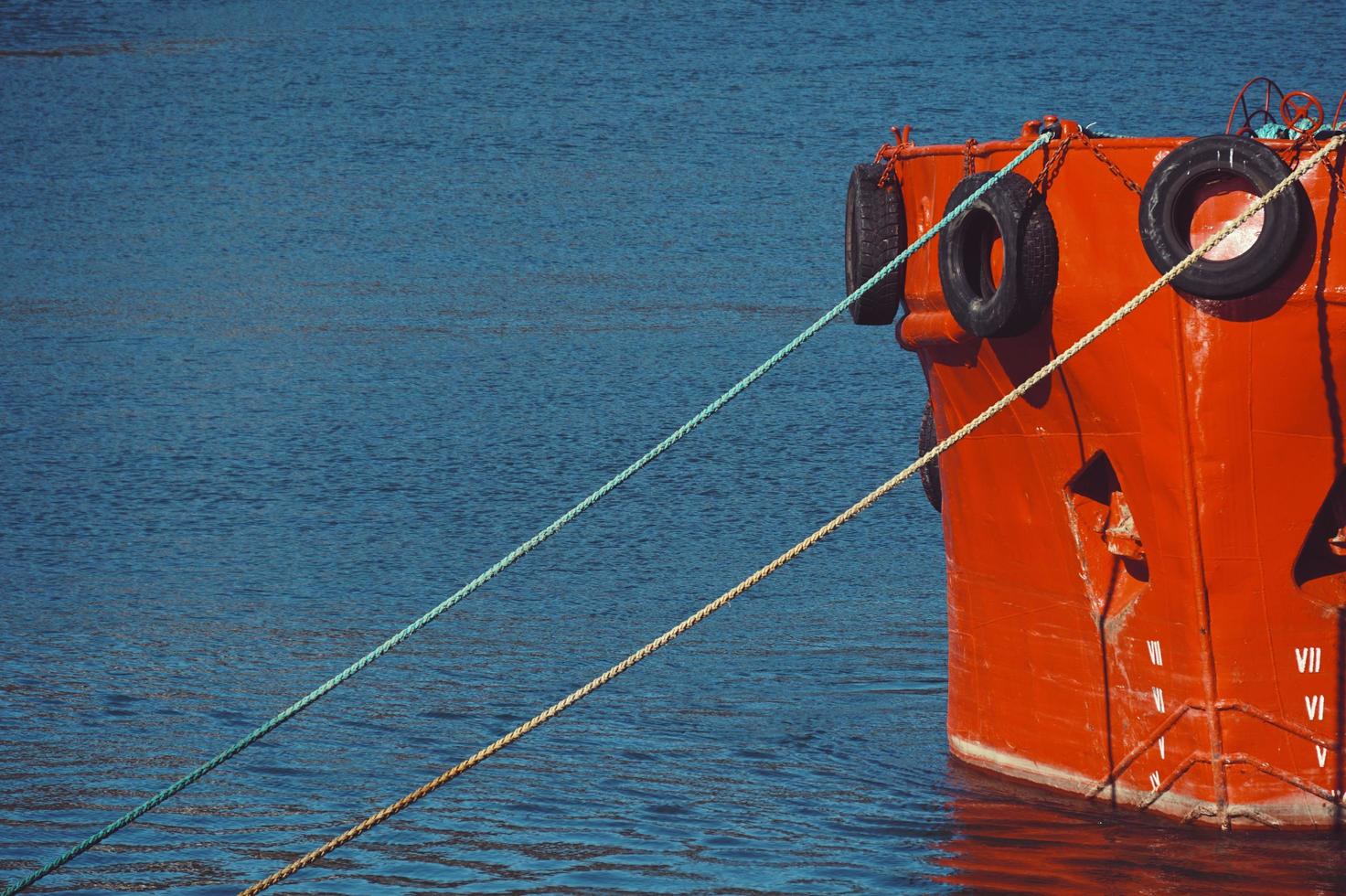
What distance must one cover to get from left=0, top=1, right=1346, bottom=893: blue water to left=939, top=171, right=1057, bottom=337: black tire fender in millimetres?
1916

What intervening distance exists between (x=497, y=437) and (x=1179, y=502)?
10.1 meters

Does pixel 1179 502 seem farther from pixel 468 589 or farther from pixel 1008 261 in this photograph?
pixel 468 589

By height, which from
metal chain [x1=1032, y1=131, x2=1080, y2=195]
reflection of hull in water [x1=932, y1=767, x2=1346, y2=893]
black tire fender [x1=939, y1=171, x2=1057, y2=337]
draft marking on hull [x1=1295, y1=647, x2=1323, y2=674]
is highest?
metal chain [x1=1032, y1=131, x2=1080, y2=195]

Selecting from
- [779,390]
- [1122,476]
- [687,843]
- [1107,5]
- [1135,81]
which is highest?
[1107,5]

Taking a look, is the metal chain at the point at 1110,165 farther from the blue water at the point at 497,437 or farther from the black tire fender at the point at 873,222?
the blue water at the point at 497,437

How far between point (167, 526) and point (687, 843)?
24.0 feet

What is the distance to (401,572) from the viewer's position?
11.9 metres

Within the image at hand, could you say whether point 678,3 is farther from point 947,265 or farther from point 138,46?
point 947,265

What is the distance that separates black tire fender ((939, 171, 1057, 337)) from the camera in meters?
6.54

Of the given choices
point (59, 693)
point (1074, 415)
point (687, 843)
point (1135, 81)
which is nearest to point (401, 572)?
point (59, 693)

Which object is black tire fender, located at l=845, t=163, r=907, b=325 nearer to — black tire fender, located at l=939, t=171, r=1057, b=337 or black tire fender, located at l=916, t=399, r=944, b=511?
black tire fender, located at l=939, t=171, r=1057, b=337

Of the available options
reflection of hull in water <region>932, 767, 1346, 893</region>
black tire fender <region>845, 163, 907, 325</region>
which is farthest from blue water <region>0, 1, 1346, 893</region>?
black tire fender <region>845, 163, 907, 325</region>

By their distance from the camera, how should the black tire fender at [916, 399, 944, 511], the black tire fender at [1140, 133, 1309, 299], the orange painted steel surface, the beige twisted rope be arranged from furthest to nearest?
the black tire fender at [916, 399, 944, 511], the orange painted steel surface, the black tire fender at [1140, 133, 1309, 299], the beige twisted rope

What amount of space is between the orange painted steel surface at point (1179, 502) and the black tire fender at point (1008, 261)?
6 centimetres
